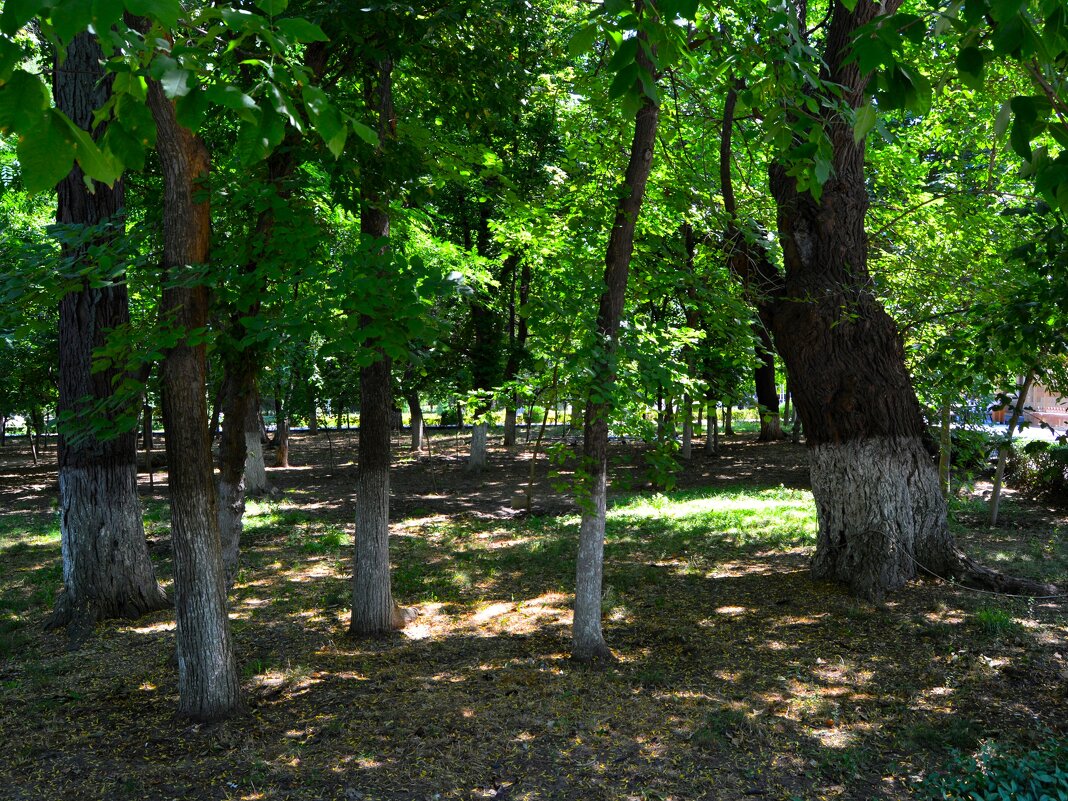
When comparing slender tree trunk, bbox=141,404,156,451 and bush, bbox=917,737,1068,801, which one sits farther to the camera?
slender tree trunk, bbox=141,404,156,451

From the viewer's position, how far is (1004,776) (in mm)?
4105

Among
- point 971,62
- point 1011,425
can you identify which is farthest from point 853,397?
point 971,62

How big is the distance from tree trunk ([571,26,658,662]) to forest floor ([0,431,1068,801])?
209mm

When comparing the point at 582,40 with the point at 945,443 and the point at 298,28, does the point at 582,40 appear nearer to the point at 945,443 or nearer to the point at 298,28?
the point at 298,28

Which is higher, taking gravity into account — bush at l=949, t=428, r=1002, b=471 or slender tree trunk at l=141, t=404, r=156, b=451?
slender tree trunk at l=141, t=404, r=156, b=451

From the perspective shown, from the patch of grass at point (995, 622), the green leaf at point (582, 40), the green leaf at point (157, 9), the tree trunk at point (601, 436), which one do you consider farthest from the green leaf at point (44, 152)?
the patch of grass at point (995, 622)

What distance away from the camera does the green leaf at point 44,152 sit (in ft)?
6.18

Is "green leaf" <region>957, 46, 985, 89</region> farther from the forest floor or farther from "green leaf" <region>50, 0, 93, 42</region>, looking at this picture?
the forest floor

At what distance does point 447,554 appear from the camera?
1075 cm

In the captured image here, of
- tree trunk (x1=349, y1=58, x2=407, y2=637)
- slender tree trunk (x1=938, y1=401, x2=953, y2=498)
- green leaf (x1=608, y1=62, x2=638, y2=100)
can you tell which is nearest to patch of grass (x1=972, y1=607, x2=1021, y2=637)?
slender tree trunk (x1=938, y1=401, x2=953, y2=498)

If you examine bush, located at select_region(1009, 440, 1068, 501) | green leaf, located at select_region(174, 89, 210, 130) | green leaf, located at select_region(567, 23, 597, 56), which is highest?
green leaf, located at select_region(567, 23, 597, 56)

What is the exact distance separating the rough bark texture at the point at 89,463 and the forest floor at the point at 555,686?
49 cm

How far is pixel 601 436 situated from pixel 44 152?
14.8 ft

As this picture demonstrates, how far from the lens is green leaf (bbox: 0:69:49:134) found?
1.84 meters
